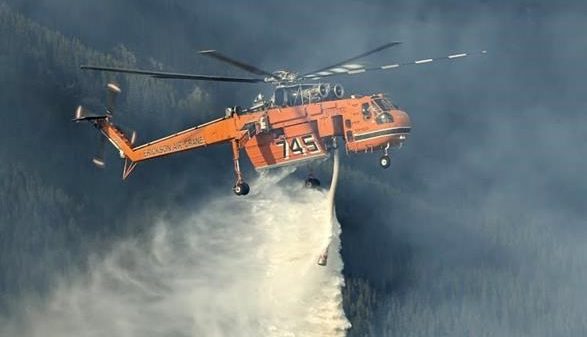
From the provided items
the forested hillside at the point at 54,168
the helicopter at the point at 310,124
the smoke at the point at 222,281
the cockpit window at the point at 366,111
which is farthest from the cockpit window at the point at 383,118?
the forested hillside at the point at 54,168

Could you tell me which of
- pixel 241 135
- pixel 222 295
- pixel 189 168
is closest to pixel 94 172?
pixel 189 168

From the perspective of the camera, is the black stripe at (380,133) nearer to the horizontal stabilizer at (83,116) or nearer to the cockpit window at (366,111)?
the cockpit window at (366,111)

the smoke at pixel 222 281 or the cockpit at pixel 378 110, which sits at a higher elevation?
the cockpit at pixel 378 110

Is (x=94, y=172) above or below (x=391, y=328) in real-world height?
above

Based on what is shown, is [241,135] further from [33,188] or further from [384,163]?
[33,188]

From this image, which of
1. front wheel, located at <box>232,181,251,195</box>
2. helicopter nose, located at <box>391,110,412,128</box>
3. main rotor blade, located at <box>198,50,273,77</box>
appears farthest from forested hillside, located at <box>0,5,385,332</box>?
main rotor blade, located at <box>198,50,273,77</box>

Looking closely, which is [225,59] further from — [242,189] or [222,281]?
[222,281]

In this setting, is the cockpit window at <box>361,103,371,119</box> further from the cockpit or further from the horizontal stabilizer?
the horizontal stabilizer

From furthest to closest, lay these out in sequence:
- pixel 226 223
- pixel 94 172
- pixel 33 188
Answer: pixel 94 172 → pixel 33 188 → pixel 226 223
